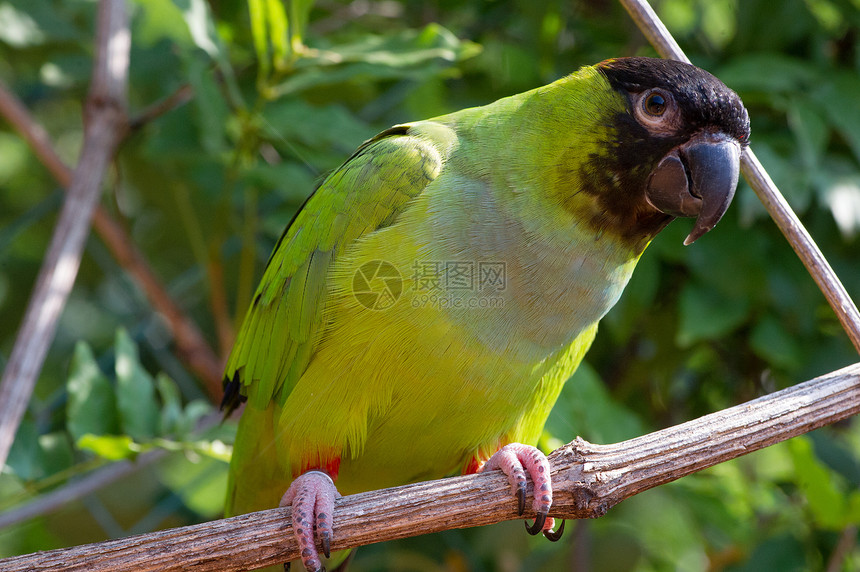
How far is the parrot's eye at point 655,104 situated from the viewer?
6.61 ft

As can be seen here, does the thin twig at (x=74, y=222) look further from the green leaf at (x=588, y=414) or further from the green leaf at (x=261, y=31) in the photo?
the green leaf at (x=588, y=414)

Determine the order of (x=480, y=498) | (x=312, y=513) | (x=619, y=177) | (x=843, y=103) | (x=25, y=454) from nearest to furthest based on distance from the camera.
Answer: (x=480, y=498), (x=312, y=513), (x=619, y=177), (x=25, y=454), (x=843, y=103)

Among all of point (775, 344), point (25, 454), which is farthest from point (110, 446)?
point (775, 344)

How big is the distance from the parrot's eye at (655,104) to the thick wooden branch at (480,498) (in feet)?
2.42

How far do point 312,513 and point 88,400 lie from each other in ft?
2.79

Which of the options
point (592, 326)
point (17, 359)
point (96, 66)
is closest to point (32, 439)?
point (17, 359)

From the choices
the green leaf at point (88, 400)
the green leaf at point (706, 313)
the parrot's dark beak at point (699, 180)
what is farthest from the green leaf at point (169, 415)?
the green leaf at point (706, 313)

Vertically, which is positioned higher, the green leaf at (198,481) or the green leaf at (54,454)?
the green leaf at (54,454)

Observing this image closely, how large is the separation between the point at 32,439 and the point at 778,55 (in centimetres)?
289

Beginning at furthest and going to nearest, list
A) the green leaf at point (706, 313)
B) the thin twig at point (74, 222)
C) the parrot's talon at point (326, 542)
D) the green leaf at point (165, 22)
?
the green leaf at point (706, 313), the green leaf at point (165, 22), the thin twig at point (74, 222), the parrot's talon at point (326, 542)

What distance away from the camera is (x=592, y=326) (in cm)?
228

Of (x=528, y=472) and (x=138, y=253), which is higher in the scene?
(x=138, y=253)

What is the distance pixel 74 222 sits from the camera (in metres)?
2.64

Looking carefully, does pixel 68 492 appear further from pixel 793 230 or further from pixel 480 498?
pixel 793 230
